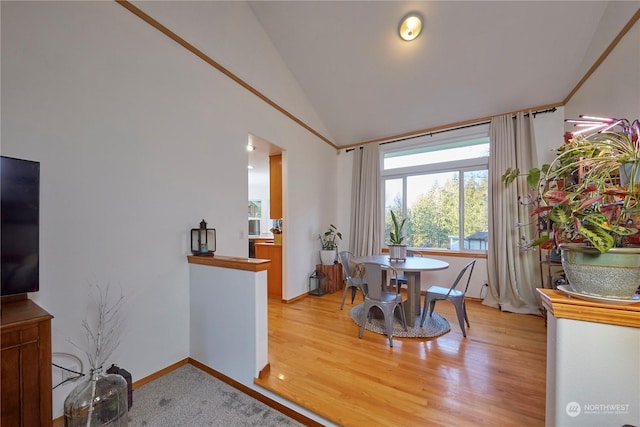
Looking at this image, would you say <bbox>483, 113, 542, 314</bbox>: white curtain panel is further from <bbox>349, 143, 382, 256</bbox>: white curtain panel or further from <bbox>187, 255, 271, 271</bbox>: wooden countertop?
<bbox>187, 255, 271, 271</bbox>: wooden countertop

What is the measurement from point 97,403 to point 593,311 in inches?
95.3

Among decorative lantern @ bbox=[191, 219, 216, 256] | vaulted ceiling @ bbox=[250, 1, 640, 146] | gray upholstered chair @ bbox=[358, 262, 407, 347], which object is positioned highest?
vaulted ceiling @ bbox=[250, 1, 640, 146]

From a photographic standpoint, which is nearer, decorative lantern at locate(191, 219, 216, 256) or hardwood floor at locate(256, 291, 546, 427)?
hardwood floor at locate(256, 291, 546, 427)

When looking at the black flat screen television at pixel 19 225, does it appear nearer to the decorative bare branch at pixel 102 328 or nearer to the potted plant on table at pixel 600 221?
the decorative bare branch at pixel 102 328

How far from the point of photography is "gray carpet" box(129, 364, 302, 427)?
156 cm

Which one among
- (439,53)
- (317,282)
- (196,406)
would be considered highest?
(439,53)

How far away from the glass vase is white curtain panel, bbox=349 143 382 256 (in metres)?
3.76

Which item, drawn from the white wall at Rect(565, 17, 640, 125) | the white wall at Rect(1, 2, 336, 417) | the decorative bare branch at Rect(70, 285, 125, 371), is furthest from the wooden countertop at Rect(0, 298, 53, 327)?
the white wall at Rect(565, 17, 640, 125)

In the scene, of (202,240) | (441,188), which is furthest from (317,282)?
(441,188)

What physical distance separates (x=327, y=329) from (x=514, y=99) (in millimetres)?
4011

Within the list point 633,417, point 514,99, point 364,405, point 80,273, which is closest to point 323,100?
point 514,99

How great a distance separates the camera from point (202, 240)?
2309 millimetres

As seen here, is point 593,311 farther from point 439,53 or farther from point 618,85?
point 439,53

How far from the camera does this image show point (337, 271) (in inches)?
175
